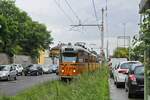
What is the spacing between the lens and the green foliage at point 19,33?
203ft

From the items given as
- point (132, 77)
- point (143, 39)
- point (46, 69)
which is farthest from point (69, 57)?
point (46, 69)

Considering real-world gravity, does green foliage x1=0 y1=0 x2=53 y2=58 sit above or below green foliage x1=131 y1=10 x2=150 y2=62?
above

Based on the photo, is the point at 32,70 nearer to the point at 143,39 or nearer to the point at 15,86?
the point at 15,86

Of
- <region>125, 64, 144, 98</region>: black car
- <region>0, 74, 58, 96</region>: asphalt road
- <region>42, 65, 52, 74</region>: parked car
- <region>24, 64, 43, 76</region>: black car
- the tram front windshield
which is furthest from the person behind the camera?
<region>42, 65, 52, 74</region>: parked car

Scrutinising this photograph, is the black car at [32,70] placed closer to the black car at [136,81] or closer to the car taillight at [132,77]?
the black car at [136,81]

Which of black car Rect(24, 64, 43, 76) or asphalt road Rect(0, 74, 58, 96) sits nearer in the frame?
asphalt road Rect(0, 74, 58, 96)

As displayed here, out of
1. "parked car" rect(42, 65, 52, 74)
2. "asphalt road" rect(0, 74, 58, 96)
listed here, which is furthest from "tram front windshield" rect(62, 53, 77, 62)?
"parked car" rect(42, 65, 52, 74)

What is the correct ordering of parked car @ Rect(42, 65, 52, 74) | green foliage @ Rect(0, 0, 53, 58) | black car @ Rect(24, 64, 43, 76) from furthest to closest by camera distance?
parked car @ Rect(42, 65, 52, 74) → green foliage @ Rect(0, 0, 53, 58) → black car @ Rect(24, 64, 43, 76)

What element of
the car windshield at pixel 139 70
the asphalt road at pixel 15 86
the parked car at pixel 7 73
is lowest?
the asphalt road at pixel 15 86

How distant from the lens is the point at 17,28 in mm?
65125

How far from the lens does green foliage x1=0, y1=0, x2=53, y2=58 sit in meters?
61.8

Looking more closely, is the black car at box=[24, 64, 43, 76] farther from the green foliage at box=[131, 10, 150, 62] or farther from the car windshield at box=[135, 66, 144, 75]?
the green foliage at box=[131, 10, 150, 62]

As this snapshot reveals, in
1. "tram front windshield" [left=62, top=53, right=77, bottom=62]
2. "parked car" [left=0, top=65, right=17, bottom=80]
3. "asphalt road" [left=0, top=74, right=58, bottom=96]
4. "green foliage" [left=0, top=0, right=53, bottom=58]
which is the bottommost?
"asphalt road" [left=0, top=74, right=58, bottom=96]

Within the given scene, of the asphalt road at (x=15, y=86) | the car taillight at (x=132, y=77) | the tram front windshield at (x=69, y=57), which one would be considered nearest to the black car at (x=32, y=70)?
the asphalt road at (x=15, y=86)
